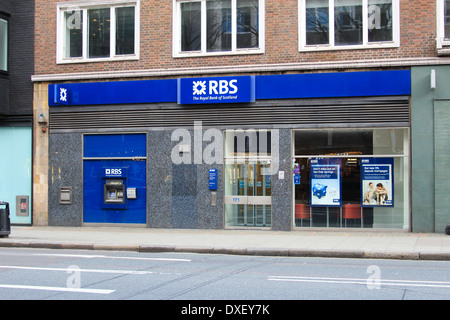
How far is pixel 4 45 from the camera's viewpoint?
18.8 meters

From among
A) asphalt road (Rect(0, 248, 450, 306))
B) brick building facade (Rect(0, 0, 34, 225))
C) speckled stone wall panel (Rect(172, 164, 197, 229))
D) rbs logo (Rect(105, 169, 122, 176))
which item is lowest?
asphalt road (Rect(0, 248, 450, 306))

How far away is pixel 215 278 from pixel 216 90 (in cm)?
865

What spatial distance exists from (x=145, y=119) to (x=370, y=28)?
7403 mm

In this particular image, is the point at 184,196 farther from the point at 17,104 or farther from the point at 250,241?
the point at 17,104

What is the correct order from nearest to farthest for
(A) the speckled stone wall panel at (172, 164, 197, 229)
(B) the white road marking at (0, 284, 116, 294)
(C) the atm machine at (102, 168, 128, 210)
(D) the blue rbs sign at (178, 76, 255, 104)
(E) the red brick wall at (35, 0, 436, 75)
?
(B) the white road marking at (0, 284, 116, 294) < (E) the red brick wall at (35, 0, 436, 75) < (D) the blue rbs sign at (178, 76, 255, 104) < (A) the speckled stone wall panel at (172, 164, 197, 229) < (C) the atm machine at (102, 168, 128, 210)

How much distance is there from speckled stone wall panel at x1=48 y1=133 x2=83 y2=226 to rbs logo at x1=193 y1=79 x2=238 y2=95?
4.36m

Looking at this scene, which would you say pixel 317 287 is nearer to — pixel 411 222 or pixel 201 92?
pixel 411 222

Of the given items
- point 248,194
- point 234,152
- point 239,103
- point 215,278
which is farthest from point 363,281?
point 239,103

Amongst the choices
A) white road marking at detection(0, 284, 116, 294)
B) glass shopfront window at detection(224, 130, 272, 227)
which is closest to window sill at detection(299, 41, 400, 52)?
glass shopfront window at detection(224, 130, 272, 227)

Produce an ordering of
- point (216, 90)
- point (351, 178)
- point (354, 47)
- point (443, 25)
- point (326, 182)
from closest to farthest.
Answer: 1. point (443, 25)
2. point (354, 47)
3. point (351, 178)
4. point (326, 182)
5. point (216, 90)

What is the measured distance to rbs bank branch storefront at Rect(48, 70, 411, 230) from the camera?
16.0 m

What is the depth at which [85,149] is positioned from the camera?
18.0m

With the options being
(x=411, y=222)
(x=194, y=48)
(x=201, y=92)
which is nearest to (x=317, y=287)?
(x=411, y=222)

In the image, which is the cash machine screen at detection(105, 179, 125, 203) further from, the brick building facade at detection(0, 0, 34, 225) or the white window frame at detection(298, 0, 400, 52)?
the white window frame at detection(298, 0, 400, 52)
